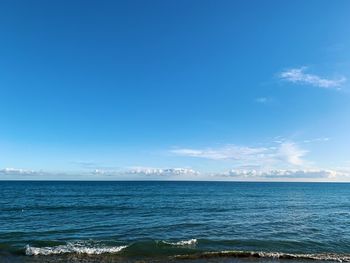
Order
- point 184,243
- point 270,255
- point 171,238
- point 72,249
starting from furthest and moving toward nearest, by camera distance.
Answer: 1. point 171,238
2. point 184,243
3. point 72,249
4. point 270,255

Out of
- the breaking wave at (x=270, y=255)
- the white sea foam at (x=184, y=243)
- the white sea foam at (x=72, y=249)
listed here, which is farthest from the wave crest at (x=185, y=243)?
the white sea foam at (x=72, y=249)

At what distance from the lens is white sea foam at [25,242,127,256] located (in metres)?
21.7

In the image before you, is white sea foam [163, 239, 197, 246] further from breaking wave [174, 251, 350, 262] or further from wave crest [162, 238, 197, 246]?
breaking wave [174, 251, 350, 262]

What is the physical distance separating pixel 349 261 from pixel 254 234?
889cm

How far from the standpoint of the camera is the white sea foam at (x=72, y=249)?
2167cm

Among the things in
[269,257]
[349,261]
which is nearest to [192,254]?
[269,257]

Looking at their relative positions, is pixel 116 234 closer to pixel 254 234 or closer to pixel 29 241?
pixel 29 241

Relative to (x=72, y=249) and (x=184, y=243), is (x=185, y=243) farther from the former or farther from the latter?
(x=72, y=249)

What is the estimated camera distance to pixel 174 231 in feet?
97.1

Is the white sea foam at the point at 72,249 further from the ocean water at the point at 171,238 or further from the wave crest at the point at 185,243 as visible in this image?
the wave crest at the point at 185,243

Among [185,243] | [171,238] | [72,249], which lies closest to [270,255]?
[185,243]

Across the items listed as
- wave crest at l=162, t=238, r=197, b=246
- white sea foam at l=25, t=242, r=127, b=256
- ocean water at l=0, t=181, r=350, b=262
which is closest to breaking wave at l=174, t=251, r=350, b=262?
ocean water at l=0, t=181, r=350, b=262

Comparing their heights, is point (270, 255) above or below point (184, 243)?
below

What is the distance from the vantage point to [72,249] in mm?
22312
